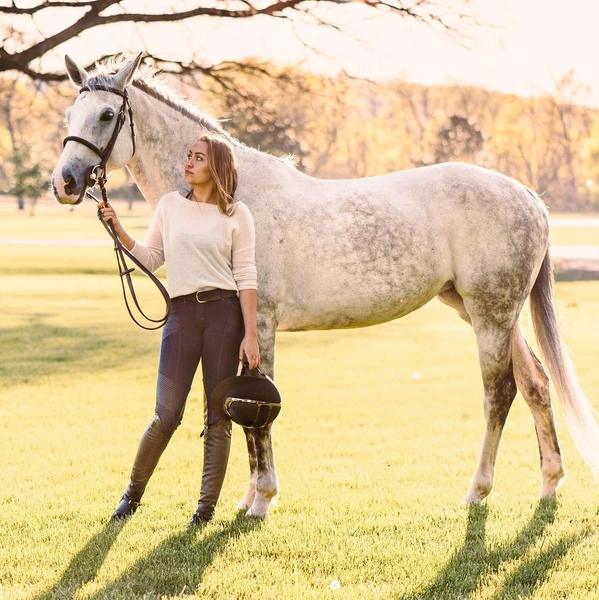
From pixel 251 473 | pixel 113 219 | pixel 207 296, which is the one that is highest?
pixel 113 219

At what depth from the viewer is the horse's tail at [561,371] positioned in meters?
4.47

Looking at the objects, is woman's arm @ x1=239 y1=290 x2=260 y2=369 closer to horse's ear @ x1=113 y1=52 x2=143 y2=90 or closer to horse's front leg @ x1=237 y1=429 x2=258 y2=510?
horse's front leg @ x1=237 y1=429 x2=258 y2=510

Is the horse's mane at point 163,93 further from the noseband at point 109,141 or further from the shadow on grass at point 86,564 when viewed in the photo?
the shadow on grass at point 86,564

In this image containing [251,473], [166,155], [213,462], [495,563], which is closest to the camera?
[495,563]

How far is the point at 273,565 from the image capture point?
344cm

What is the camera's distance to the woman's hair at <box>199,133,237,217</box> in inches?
146

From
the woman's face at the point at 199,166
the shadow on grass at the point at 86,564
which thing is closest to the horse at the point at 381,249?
the woman's face at the point at 199,166

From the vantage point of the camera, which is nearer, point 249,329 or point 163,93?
point 249,329

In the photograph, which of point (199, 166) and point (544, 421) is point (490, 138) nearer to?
point (544, 421)

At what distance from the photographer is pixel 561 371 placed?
4.61 m

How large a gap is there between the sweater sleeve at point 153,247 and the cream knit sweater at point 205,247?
79mm

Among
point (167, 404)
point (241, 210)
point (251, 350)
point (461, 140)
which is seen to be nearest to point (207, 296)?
point (251, 350)

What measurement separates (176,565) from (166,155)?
2.14 meters

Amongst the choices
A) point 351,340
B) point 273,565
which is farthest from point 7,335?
point 273,565
